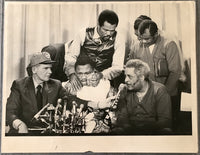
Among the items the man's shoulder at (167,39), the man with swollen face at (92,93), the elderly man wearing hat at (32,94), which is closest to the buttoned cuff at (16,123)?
the elderly man wearing hat at (32,94)

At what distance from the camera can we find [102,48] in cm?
59

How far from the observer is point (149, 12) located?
0.60 m

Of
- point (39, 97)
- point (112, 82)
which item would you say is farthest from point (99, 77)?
point (39, 97)

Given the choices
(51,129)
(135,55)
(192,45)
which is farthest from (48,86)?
(192,45)

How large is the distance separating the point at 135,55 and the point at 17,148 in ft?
1.01

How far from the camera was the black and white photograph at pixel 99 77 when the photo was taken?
0.57 m

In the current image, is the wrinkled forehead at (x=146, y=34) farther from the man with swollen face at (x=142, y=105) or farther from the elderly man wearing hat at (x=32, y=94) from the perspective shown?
the elderly man wearing hat at (x=32, y=94)

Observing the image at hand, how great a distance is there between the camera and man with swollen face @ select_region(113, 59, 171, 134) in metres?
0.57

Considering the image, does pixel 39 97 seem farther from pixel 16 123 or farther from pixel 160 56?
pixel 160 56

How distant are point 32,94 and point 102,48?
0.17 m

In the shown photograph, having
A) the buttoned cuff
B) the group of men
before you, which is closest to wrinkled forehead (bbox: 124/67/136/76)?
the group of men

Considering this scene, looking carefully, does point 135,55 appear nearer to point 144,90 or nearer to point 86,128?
point 144,90

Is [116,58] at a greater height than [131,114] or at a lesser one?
greater

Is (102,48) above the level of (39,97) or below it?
above
